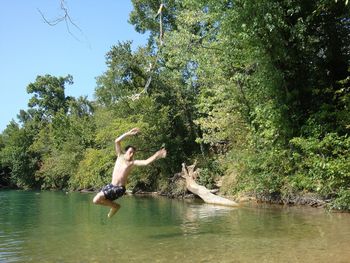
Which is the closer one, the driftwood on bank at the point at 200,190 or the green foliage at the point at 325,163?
the green foliage at the point at 325,163

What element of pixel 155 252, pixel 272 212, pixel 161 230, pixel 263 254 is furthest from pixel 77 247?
pixel 272 212

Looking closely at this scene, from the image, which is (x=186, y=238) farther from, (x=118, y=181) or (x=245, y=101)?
(x=245, y=101)

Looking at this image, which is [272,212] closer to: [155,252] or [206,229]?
[206,229]

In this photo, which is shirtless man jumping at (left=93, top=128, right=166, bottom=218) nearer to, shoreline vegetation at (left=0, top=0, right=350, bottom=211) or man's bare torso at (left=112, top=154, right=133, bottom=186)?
man's bare torso at (left=112, top=154, right=133, bottom=186)

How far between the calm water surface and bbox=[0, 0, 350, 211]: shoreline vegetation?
8.76 ft

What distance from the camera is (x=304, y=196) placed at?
1981cm

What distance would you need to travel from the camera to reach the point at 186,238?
12133 millimetres

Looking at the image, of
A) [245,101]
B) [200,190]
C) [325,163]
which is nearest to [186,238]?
[325,163]

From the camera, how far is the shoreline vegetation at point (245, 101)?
1717 centimetres

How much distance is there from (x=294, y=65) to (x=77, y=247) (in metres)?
12.8

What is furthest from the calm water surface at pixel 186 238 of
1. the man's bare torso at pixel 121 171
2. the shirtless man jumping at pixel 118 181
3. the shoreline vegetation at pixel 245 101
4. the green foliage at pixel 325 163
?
the shoreline vegetation at pixel 245 101

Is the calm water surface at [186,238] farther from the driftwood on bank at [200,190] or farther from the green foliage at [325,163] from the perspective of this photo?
the driftwood on bank at [200,190]

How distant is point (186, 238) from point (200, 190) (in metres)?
14.6

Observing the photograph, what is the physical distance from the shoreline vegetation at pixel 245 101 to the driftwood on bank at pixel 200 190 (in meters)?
0.81
